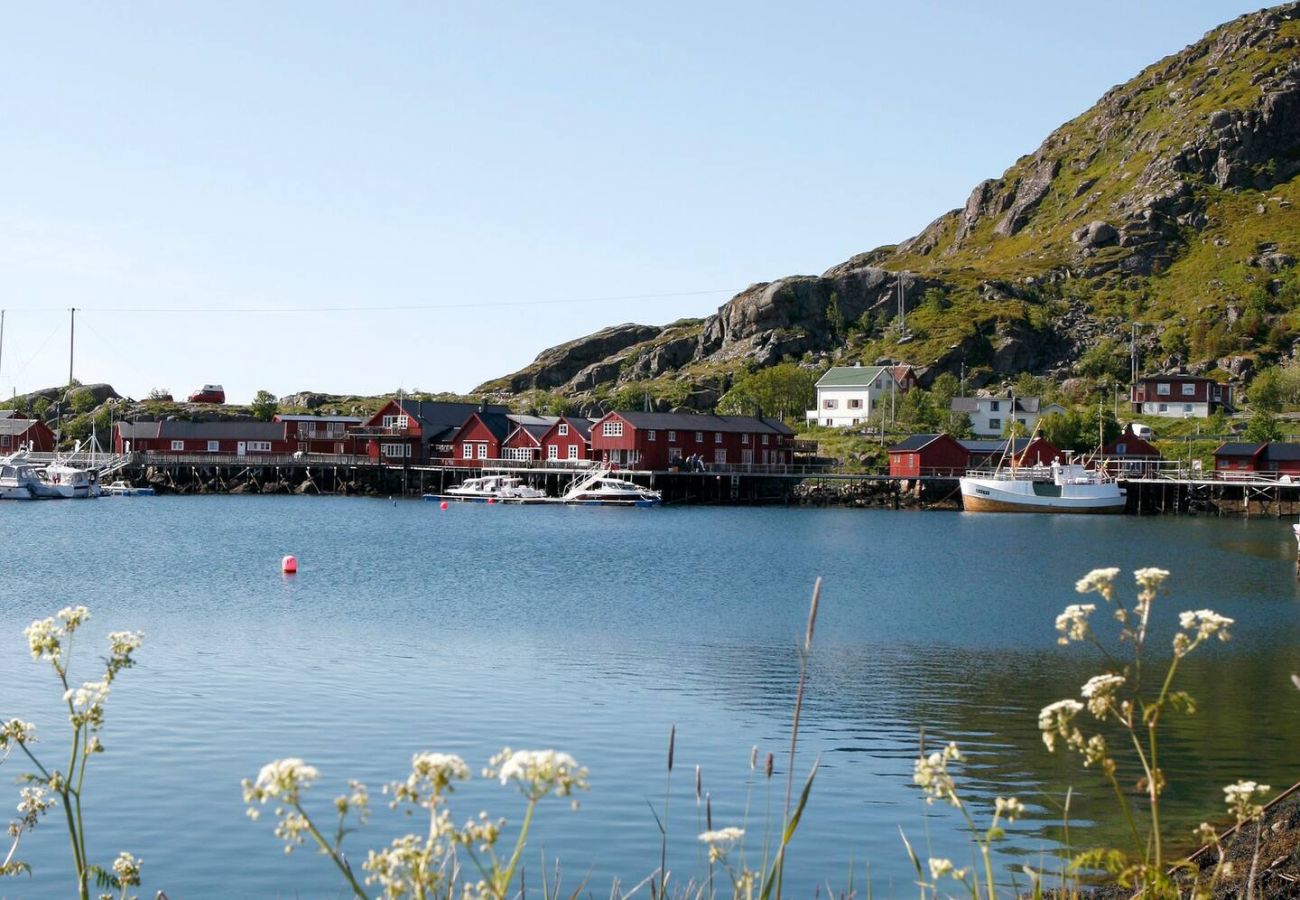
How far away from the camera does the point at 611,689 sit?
2745 centimetres

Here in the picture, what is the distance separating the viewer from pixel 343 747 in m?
21.4

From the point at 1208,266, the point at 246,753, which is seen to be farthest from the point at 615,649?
the point at 1208,266

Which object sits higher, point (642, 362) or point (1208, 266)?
point (1208, 266)

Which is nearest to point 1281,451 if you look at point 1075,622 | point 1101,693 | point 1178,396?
point 1178,396

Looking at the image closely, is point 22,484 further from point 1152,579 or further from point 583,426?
point 1152,579

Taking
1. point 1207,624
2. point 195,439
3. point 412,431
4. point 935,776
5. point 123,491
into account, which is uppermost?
point 412,431

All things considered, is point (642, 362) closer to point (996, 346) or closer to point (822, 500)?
point (996, 346)

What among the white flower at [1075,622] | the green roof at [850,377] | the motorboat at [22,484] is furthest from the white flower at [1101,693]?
the green roof at [850,377]

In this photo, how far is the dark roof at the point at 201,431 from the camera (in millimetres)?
134375

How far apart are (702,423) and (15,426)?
73375mm

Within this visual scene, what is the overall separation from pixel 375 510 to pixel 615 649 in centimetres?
7023

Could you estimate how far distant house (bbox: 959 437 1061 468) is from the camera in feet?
370

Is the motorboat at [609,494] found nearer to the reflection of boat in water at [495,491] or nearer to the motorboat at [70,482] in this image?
the reflection of boat in water at [495,491]

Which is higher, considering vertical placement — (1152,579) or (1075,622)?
(1152,579)
